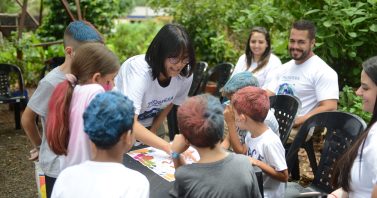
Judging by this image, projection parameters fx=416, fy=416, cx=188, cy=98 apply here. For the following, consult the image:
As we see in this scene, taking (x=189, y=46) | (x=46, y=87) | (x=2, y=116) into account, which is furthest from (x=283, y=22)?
(x=2, y=116)

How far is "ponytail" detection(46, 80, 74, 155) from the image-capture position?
189 cm

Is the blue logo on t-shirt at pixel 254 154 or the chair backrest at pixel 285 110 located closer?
Result: the blue logo on t-shirt at pixel 254 154

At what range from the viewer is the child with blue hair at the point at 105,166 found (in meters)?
1.52

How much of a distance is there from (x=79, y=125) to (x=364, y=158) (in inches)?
54.1

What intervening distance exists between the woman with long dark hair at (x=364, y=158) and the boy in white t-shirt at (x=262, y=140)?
1.05 ft

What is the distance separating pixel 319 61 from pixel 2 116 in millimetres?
5119

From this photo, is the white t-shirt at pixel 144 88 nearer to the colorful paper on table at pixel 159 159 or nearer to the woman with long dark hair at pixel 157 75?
the woman with long dark hair at pixel 157 75

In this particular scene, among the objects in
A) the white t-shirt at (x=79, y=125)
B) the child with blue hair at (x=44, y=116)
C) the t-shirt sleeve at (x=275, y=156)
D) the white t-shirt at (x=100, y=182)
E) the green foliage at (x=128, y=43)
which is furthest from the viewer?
the green foliage at (x=128, y=43)

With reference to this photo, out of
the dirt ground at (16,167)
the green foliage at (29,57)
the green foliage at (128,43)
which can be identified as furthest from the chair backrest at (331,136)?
the green foliage at (128,43)

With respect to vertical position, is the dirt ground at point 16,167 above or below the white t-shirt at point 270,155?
below

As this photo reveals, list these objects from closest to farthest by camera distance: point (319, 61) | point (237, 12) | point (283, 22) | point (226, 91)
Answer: point (226, 91) → point (319, 61) → point (283, 22) → point (237, 12)

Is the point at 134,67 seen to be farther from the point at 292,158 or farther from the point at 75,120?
the point at 292,158

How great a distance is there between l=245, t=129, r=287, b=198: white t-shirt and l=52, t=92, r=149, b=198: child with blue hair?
970 millimetres

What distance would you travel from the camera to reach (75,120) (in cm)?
188
